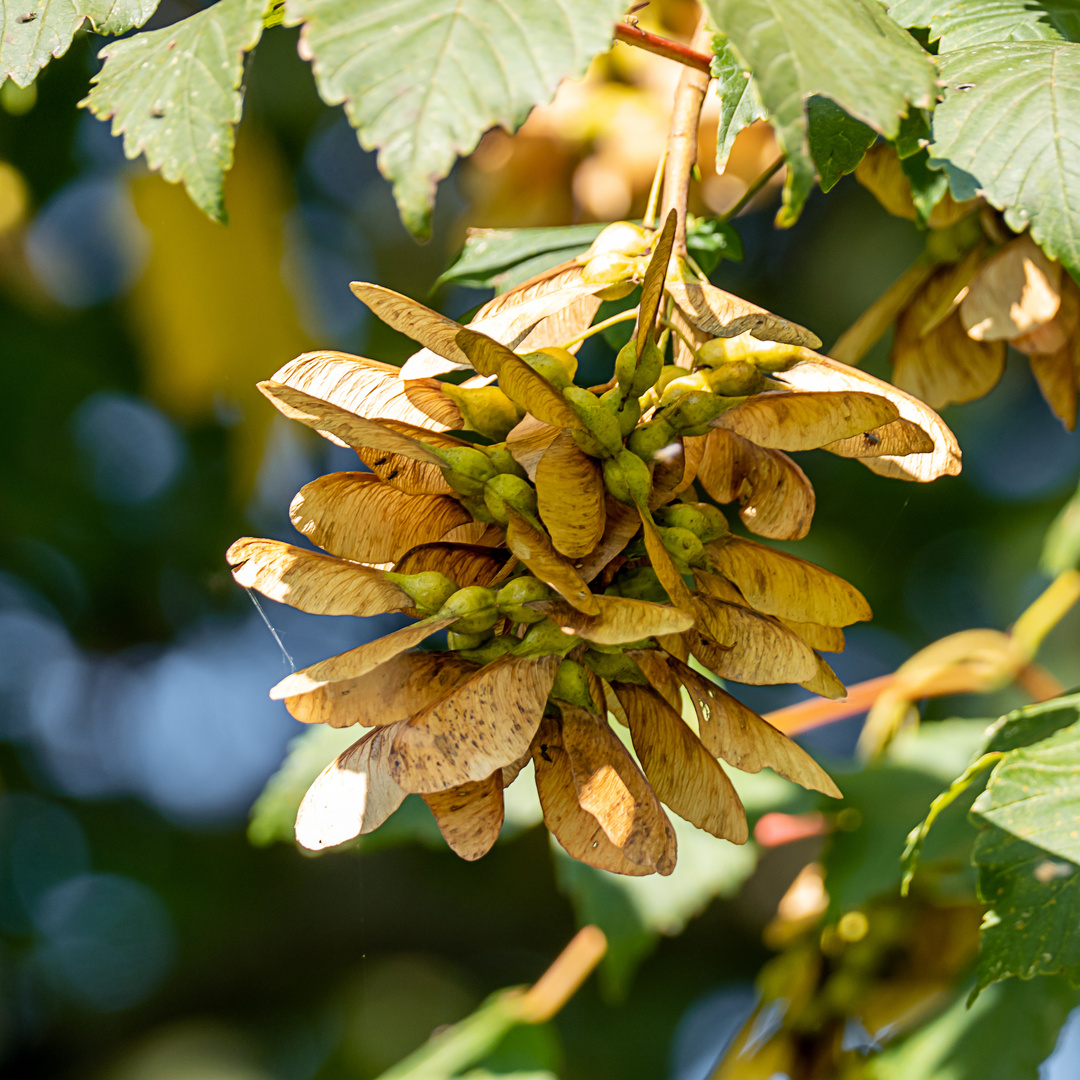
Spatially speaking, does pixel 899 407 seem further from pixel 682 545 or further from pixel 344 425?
pixel 344 425

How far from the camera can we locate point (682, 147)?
0.60 metres

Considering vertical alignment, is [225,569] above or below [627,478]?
below

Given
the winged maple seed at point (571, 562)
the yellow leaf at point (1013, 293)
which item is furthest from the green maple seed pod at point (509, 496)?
the yellow leaf at point (1013, 293)

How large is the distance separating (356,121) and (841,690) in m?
0.36

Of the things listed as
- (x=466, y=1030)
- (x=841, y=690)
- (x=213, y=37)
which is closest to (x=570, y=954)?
(x=466, y=1030)

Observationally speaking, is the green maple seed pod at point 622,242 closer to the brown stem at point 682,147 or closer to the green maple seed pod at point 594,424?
the brown stem at point 682,147

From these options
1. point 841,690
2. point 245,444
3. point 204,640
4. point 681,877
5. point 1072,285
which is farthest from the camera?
point 204,640

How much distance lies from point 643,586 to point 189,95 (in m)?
0.34

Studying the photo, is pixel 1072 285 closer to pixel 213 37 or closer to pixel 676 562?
pixel 676 562

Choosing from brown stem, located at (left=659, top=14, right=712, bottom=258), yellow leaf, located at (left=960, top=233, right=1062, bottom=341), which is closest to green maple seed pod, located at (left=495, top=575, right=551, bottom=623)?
brown stem, located at (left=659, top=14, right=712, bottom=258)

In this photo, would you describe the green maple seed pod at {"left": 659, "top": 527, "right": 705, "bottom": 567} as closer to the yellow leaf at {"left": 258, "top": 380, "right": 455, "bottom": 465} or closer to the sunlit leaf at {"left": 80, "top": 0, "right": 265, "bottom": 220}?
the yellow leaf at {"left": 258, "top": 380, "right": 455, "bottom": 465}

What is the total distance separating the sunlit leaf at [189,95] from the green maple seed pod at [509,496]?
0.60ft

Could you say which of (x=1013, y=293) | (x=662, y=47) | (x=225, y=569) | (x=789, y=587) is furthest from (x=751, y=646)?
(x=225, y=569)

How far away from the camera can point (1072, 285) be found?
0.82 m
